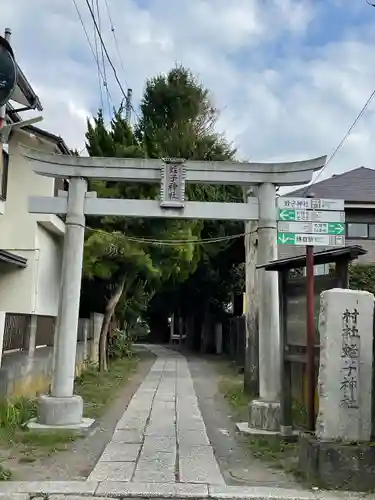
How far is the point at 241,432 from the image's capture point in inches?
381

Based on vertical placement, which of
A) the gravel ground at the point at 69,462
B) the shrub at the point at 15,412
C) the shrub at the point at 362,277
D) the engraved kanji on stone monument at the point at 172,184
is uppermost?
the engraved kanji on stone monument at the point at 172,184

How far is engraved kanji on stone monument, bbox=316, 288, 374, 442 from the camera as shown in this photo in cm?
658

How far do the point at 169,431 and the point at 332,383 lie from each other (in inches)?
156

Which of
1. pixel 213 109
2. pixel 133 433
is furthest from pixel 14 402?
pixel 213 109

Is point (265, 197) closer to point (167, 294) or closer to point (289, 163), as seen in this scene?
point (289, 163)

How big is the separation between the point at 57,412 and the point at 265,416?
351 centimetres

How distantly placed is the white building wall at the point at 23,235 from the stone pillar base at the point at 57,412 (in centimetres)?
434

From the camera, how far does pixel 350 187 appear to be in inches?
958

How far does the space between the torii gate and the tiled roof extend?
12.3 m

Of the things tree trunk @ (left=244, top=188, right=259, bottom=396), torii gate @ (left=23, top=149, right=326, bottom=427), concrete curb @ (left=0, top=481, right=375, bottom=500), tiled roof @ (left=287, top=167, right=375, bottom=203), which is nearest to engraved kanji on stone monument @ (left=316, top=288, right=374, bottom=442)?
concrete curb @ (left=0, top=481, right=375, bottom=500)

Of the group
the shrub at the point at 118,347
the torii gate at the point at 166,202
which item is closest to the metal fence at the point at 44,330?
the torii gate at the point at 166,202

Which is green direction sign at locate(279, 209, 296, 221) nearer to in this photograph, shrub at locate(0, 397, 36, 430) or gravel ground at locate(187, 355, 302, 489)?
gravel ground at locate(187, 355, 302, 489)

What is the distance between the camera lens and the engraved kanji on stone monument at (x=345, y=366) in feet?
21.6

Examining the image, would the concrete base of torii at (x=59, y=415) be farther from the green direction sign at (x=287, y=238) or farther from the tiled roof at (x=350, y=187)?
the tiled roof at (x=350, y=187)
